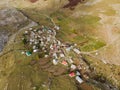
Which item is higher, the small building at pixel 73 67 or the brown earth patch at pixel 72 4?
the small building at pixel 73 67

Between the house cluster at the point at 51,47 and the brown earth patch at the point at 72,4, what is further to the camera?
the brown earth patch at the point at 72,4

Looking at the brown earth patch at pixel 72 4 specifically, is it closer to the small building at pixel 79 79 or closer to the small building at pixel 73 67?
the small building at pixel 73 67

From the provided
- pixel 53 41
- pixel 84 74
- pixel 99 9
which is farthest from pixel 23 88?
pixel 99 9

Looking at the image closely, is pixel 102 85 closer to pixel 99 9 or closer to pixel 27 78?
pixel 27 78

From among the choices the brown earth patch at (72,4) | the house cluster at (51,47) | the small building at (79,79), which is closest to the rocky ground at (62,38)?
the brown earth patch at (72,4)

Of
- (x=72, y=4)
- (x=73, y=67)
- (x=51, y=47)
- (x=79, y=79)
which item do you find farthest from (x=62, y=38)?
(x=72, y=4)

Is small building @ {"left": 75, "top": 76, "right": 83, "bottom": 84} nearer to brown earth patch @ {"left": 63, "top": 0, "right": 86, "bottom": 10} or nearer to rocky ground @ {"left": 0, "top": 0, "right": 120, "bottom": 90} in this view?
rocky ground @ {"left": 0, "top": 0, "right": 120, "bottom": 90}

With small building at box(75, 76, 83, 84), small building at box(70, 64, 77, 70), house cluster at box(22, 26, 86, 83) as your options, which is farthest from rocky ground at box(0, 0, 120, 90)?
small building at box(70, 64, 77, 70)

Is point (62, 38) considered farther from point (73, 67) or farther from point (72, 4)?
point (72, 4)
